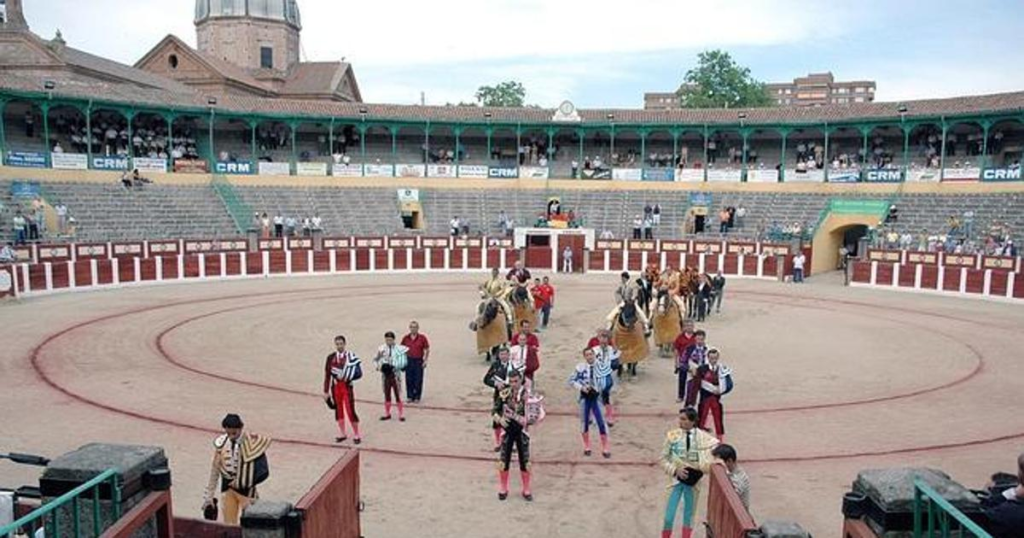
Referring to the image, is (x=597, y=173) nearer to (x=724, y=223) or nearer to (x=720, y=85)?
(x=724, y=223)

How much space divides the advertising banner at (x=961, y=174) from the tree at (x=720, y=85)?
1701 inches

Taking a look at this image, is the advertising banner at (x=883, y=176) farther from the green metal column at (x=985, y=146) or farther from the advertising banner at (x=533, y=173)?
the advertising banner at (x=533, y=173)

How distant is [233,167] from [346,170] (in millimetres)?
5631

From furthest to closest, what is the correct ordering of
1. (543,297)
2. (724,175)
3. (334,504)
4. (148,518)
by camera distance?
(724,175) → (543,297) → (334,504) → (148,518)

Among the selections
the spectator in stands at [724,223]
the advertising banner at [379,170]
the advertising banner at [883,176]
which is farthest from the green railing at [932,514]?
the advertising banner at [379,170]

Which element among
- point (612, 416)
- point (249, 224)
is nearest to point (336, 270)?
point (249, 224)

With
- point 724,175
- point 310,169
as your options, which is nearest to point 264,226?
point 310,169

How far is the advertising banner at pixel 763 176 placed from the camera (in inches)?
1570

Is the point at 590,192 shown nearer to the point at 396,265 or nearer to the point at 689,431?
the point at 396,265

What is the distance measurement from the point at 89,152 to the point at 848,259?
3343 cm

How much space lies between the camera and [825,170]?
1534 inches

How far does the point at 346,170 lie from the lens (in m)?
40.7

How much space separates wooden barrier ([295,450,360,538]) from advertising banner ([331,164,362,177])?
3608 cm

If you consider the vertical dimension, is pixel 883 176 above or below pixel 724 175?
below
